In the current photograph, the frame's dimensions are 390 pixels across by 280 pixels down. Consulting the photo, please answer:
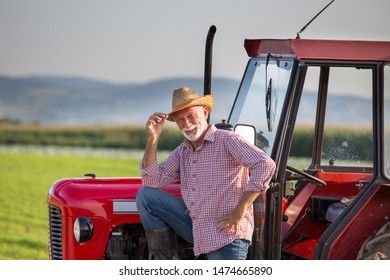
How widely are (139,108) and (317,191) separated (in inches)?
1882

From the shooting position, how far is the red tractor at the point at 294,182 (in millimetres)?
6227

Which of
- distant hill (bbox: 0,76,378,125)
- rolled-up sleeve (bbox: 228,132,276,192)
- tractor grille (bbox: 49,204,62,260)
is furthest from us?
distant hill (bbox: 0,76,378,125)

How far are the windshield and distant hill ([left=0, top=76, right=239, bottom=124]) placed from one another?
34562 millimetres

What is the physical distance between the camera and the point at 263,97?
6.63 metres

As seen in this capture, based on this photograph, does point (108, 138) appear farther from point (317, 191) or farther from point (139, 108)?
point (317, 191)

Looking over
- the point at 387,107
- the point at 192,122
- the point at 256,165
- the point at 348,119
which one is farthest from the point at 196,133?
the point at 348,119

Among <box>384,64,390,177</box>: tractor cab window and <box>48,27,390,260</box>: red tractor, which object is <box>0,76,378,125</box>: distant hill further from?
<box>384,64,390,177</box>: tractor cab window

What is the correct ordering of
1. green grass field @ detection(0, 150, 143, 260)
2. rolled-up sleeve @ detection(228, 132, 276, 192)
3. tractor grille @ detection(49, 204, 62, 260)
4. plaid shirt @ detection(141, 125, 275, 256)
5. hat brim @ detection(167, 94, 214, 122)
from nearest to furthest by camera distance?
rolled-up sleeve @ detection(228, 132, 276, 192) < plaid shirt @ detection(141, 125, 275, 256) < hat brim @ detection(167, 94, 214, 122) < tractor grille @ detection(49, 204, 62, 260) < green grass field @ detection(0, 150, 143, 260)

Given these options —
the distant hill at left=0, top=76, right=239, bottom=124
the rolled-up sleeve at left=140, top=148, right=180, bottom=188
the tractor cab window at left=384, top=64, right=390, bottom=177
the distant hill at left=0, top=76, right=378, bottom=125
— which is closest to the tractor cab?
the tractor cab window at left=384, top=64, right=390, bottom=177

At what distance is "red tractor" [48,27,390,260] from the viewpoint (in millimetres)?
6227

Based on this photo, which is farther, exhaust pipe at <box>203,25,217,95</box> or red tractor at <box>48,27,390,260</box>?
exhaust pipe at <box>203,25,217,95</box>

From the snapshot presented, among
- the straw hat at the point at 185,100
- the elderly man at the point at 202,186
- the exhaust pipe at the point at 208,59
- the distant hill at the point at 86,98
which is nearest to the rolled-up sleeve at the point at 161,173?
the elderly man at the point at 202,186
